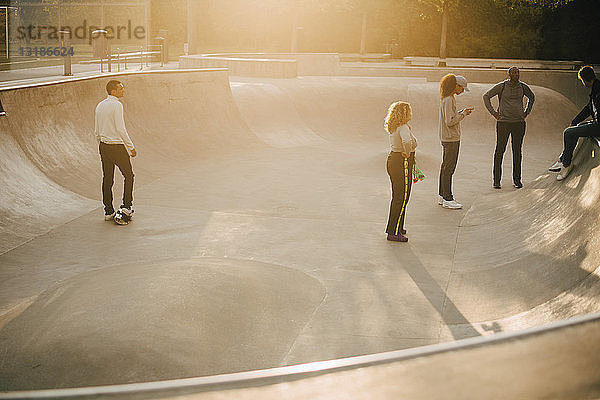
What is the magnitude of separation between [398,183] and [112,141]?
3.75 meters

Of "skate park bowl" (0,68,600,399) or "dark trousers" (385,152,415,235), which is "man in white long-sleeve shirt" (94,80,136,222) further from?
"dark trousers" (385,152,415,235)

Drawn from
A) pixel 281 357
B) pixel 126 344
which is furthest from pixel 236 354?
pixel 126 344

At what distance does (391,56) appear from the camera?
49.8 m

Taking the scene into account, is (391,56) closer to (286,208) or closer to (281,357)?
(286,208)

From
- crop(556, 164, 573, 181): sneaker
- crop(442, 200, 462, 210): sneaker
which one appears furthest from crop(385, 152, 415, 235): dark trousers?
crop(442, 200, 462, 210): sneaker

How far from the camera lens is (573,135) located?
8.40 meters

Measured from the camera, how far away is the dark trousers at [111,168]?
8844 millimetres

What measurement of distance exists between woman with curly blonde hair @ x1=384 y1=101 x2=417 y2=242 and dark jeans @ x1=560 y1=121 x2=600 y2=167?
1.89 m

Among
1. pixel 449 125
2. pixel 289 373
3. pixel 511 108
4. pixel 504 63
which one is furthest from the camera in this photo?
pixel 504 63

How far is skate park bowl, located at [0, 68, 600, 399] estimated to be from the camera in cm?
117

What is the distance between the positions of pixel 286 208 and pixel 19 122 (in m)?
4.23

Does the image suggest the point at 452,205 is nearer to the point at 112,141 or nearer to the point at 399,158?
the point at 399,158

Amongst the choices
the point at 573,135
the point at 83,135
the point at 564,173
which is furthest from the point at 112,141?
the point at 573,135

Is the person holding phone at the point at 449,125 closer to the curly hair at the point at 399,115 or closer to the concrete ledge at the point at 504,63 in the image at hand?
the curly hair at the point at 399,115
